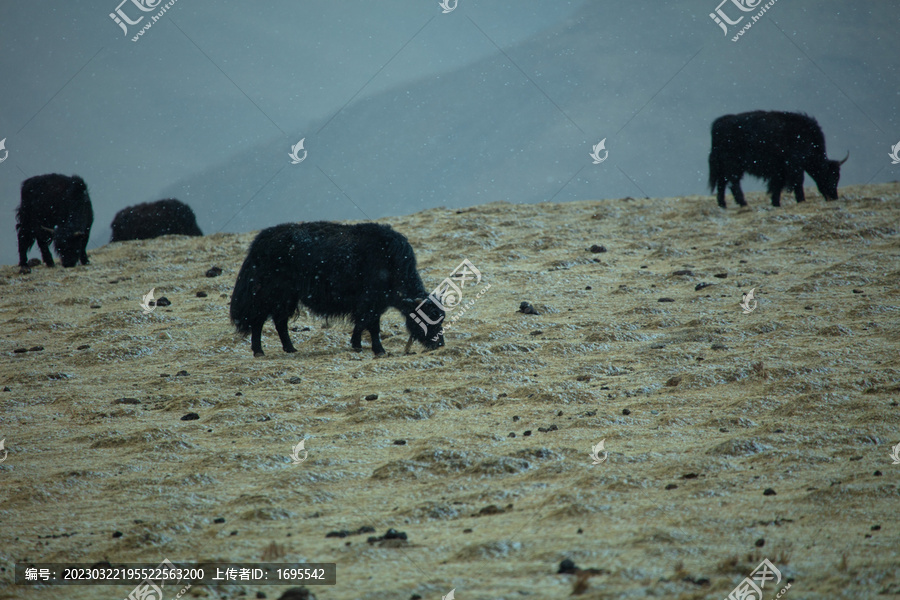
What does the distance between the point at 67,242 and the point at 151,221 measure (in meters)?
5.61

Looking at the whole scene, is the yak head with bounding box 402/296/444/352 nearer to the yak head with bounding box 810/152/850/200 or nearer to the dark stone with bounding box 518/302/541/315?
the dark stone with bounding box 518/302/541/315

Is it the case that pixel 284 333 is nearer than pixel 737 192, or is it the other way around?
pixel 284 333

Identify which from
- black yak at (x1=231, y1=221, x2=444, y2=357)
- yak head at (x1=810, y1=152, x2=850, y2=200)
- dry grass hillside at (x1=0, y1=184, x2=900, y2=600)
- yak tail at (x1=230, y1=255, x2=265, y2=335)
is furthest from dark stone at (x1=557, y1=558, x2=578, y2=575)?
yak head at (x1=810, y1=152, x2=850, y2=200)

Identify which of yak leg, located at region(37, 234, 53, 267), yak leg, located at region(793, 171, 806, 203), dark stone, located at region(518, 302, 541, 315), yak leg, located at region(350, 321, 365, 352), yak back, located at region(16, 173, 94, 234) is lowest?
yak leg, located at region(350, 321, 365, 352)

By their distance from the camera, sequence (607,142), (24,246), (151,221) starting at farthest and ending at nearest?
(607,142) < (151,221) < (24,246)

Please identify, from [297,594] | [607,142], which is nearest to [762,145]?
[297,594]

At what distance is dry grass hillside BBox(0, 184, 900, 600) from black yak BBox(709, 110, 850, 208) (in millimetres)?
5794

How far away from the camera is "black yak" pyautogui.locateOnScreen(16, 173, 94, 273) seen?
60.1 ft

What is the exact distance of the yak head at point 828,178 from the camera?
20.7 meters

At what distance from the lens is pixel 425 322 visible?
10594 millimetres

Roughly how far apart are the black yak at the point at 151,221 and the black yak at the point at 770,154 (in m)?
16.4

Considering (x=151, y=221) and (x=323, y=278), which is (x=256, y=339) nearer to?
(x=323, y=278)

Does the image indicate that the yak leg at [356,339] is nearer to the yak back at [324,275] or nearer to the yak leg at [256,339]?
the yak back at [324,275]

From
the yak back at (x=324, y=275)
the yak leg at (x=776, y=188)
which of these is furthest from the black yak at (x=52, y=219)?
the yak leg at (x=776, y=188)
